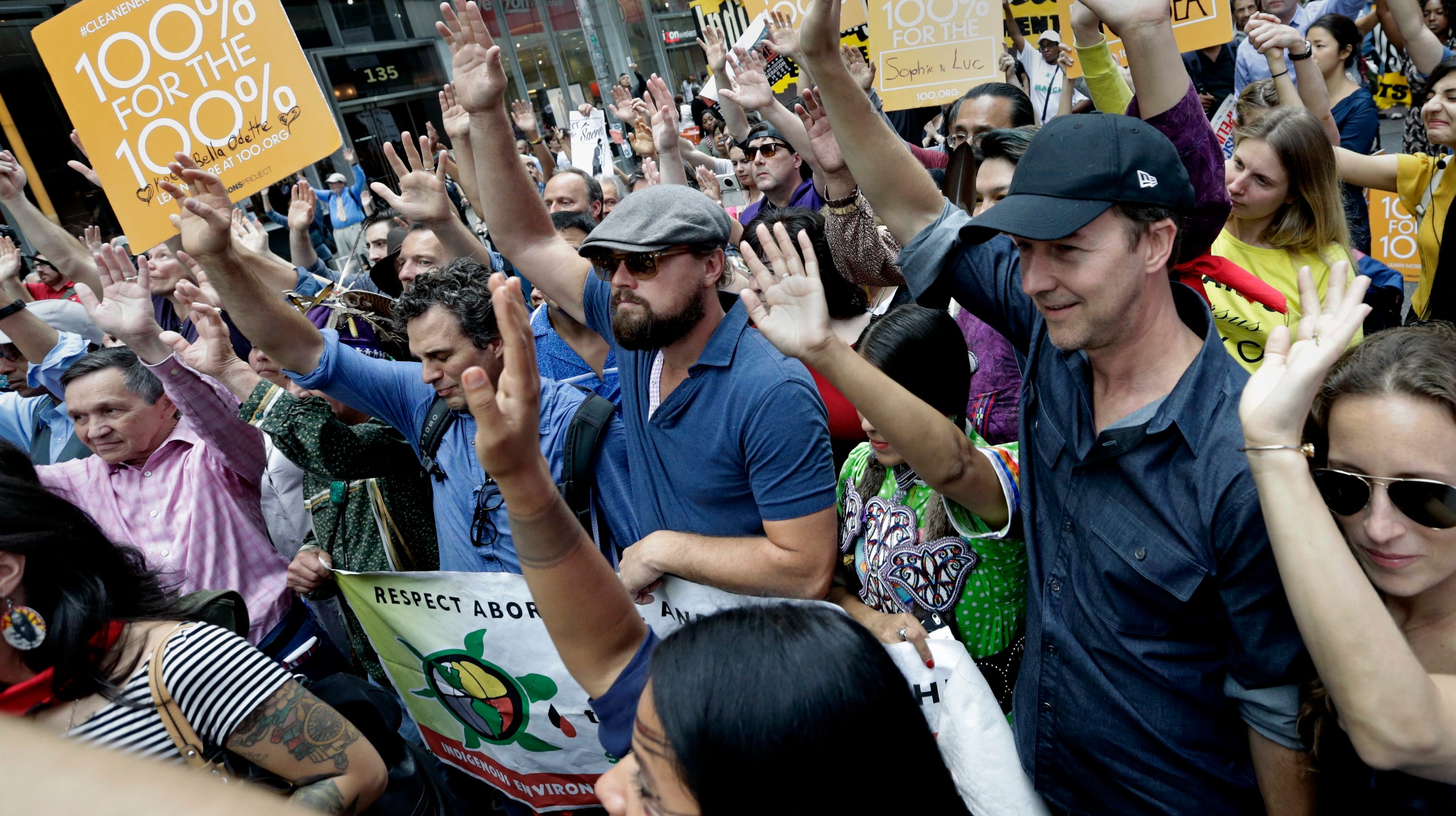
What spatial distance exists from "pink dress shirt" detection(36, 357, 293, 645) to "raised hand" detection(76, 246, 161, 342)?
176mm

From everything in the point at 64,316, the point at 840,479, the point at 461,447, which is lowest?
the point at 840,479

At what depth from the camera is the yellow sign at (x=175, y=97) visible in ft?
11.4

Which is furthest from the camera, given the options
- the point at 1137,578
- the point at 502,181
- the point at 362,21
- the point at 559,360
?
the point at 362,21

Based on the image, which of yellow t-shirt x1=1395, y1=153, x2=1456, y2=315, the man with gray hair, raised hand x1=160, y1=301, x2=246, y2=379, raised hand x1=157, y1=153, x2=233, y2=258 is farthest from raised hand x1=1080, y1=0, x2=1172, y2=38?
the man with gray hair

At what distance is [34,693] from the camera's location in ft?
5.65

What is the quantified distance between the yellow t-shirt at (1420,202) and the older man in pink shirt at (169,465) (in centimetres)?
443

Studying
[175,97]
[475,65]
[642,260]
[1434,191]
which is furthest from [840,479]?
[175,97]

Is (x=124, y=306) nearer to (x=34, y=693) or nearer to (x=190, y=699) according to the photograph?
(x=34, y=693)

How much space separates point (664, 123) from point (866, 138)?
10.2 ft

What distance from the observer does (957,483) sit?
6.12 feet

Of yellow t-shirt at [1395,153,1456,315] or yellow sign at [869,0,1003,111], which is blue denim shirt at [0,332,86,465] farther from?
yellow t-shirt at [1395,153,1456,315]

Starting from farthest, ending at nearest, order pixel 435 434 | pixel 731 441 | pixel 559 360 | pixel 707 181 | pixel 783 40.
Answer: pixel 707 181 < pixel 783 40 < pixel 559 360 < pixel 435 434 < pixel 731 441

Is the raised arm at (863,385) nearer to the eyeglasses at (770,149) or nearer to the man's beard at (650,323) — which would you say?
the man's beard at (650,323)

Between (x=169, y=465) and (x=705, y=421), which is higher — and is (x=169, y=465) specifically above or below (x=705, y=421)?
below
